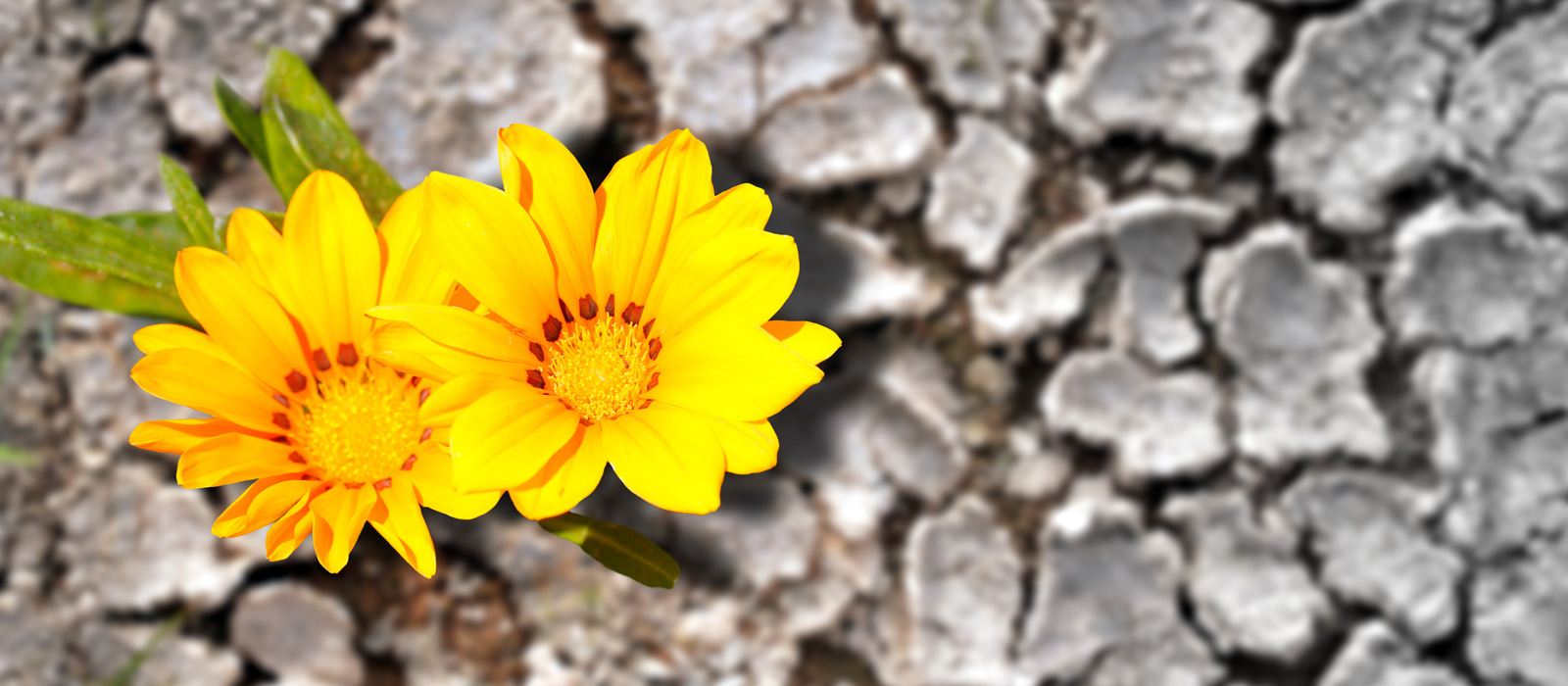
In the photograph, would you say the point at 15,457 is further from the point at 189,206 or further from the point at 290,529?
the point at 290,529

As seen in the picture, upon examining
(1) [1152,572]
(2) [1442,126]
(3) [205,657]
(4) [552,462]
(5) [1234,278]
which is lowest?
(3) [205,657]

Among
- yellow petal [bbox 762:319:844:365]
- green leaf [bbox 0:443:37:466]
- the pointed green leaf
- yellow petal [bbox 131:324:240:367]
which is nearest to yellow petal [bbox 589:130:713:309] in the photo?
yellow petal [bbox 762:319:844:365]

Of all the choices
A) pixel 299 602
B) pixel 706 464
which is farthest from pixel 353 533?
pixel 299 602

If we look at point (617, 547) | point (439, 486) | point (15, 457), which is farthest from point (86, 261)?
point (15, 457)

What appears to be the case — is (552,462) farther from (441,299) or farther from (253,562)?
(253,562)

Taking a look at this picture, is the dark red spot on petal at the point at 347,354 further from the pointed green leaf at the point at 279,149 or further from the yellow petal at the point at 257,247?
the pointed green leaf at the point at 279,149

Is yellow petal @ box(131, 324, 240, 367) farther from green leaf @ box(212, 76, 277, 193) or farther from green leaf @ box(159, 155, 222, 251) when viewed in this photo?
green leaf @ box(212, 76, 277, 193)
